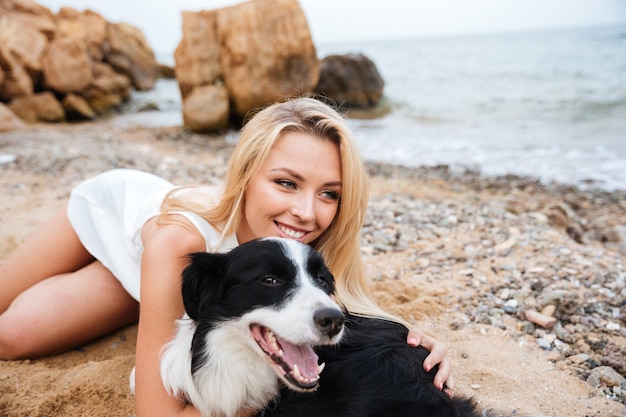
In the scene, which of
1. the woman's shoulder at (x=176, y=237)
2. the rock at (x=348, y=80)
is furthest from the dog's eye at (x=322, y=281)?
the rock at (x=348, y=80)

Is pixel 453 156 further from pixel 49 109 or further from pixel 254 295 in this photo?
pixel 49 109

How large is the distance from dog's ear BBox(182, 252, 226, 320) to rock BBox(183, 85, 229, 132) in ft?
33.0

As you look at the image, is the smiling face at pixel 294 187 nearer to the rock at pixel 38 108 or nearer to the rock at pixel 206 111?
the rock at pixel 206 111

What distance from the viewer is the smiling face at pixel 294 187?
8.14 ft

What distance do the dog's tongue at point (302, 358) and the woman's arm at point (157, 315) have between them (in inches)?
20.5

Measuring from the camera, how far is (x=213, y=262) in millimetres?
2068

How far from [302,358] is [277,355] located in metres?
0.10

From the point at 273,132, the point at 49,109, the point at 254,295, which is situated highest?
the point at 273,132

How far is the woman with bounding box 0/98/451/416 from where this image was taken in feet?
7.33

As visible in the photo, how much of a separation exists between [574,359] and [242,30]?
10659mm

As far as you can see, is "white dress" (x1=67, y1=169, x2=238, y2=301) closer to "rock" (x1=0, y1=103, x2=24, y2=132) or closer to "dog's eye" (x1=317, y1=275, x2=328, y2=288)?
"dog's eye" (x1=317, y1=275, x2=328, y2=288)

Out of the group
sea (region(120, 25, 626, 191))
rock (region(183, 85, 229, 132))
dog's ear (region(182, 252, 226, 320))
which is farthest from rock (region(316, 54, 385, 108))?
dog's ear (region(182, 252, 226, 320))

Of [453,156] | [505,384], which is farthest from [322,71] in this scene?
[505,384]

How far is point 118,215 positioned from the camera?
3139mm
